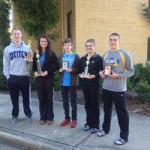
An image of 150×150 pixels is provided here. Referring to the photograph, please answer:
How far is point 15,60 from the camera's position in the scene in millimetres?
6672

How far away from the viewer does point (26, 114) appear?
7094 millimetres

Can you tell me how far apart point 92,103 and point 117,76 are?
34.8 inches

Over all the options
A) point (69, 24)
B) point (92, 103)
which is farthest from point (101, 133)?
point (69, 24)

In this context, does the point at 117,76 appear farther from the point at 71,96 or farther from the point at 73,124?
the point at 73,124

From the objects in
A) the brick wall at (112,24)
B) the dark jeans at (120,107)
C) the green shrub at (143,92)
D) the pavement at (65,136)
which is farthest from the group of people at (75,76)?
the brick wall at (112,24)

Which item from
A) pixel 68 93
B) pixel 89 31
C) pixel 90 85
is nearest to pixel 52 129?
pixel 68 93

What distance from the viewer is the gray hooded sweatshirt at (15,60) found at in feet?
21.9

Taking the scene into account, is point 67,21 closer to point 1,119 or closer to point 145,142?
point 1,119

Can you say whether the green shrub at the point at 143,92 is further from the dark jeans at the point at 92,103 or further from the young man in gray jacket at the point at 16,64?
the young man in gray jacket at the point at 16,64

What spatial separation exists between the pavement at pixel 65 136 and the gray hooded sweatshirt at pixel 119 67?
93 cm

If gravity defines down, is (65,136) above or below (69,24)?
below

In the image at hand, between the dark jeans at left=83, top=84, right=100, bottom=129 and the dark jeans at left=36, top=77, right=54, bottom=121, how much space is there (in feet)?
2.69

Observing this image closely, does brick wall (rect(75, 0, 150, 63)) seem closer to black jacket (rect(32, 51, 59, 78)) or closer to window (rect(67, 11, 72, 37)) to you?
window (rect(67, 11, 72, 37))

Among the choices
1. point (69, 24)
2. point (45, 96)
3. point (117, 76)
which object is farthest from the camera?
point (69, 24)
